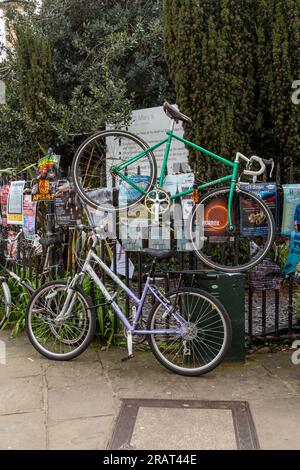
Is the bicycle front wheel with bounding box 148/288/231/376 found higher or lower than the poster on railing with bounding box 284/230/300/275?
lower

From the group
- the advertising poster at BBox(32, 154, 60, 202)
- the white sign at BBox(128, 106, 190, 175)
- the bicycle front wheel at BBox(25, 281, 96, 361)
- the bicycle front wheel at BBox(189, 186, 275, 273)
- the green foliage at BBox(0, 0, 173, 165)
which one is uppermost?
the green foliage at BBox(0, 0, 173, 165)

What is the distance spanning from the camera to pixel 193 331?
4.27 m

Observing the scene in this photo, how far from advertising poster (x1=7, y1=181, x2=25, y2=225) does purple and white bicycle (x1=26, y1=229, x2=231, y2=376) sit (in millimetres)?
1348

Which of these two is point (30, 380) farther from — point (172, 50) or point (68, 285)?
point (172, 50)

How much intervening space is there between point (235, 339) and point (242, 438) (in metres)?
1.36

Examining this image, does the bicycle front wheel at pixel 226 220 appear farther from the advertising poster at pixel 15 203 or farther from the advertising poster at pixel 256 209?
the advertising poster at pixel 15 203

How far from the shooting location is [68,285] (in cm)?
461

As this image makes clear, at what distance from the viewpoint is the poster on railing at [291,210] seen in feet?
14.6

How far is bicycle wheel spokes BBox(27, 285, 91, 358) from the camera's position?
15.3 ft

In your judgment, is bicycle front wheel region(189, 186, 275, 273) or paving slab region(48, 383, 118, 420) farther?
bicycle front wheel region(189, 186, 275, 273)

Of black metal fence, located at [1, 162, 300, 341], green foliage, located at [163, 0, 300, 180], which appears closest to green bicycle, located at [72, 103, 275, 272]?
black metal fence, located at [1, 162, 300, 341]

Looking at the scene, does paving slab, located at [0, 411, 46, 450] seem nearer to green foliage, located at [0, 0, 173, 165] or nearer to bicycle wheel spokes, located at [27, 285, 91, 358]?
bicycle wheel spokes, located at [27, 285, 91, 358]

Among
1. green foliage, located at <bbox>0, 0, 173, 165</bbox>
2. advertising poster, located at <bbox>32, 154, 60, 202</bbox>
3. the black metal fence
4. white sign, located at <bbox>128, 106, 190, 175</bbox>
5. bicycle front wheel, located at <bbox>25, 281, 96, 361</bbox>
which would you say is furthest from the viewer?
green foliage, located at <bbox>0, 0, 173, 165</bbox>

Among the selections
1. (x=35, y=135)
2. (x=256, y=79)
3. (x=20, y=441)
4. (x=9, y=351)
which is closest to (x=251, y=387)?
(x=20, y=441)
